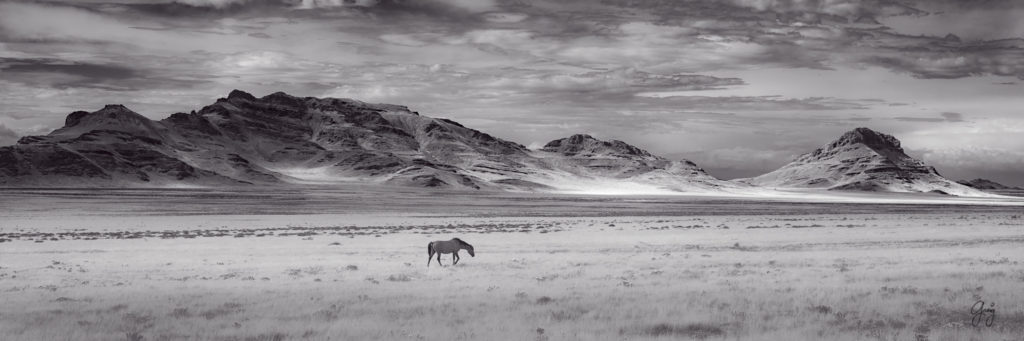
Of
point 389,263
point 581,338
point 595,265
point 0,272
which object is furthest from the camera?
point 389,263

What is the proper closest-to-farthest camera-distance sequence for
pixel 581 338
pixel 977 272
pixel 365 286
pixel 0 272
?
pixel 581 338, pixel 365 286, pixel 977 272, pixel 0 272

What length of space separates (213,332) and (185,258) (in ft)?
69.4

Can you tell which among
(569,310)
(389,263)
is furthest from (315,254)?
(569,310)

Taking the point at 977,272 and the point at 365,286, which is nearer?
the point at 365,286

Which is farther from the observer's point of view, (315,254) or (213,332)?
(315,254)

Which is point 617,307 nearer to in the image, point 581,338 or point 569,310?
point 569,310

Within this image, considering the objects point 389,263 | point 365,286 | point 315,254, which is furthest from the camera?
point 315,254

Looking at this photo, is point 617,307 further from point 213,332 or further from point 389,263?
point 389,263

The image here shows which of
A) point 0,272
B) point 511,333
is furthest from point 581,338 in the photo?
point 0,272

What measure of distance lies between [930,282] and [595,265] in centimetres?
1013

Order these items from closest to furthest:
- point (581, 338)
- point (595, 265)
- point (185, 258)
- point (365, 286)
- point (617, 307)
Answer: point (581, 338) < point (617, 307) < point (365, 286) < point (595, 265) < point (185, 258)

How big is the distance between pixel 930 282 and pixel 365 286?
45.6 ft

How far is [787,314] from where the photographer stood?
14.9 m

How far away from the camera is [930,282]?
789 inches
